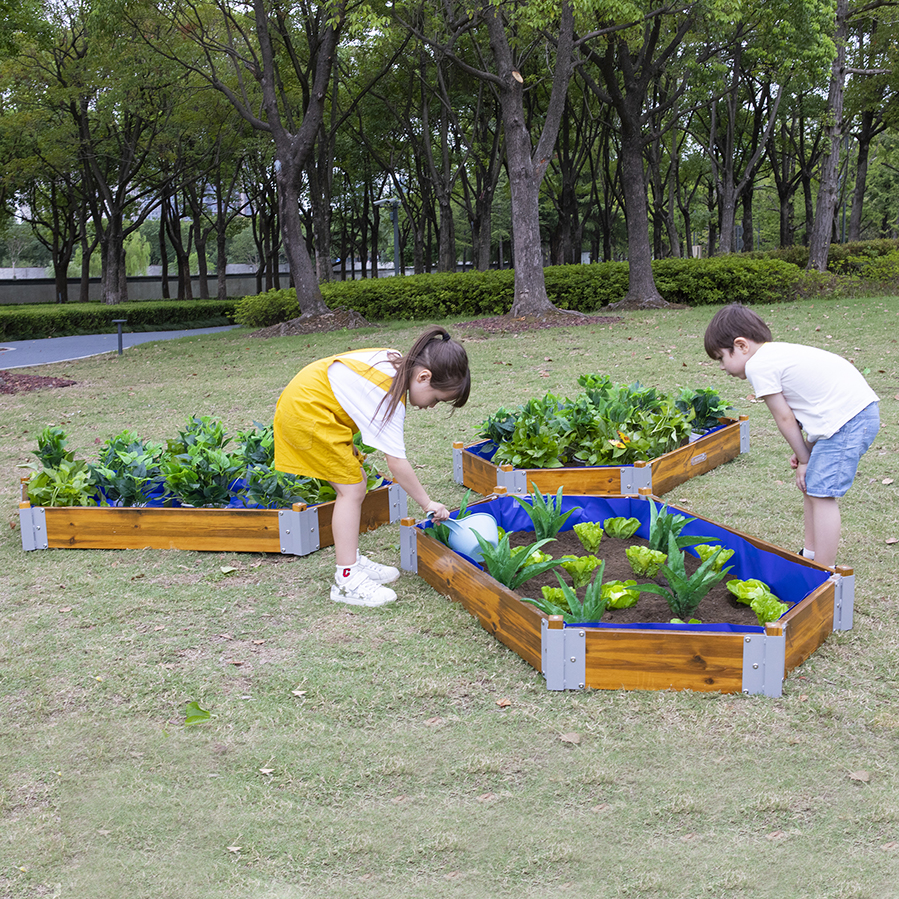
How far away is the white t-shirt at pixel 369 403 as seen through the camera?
377 cm

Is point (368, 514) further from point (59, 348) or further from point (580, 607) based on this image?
point (59, 348)

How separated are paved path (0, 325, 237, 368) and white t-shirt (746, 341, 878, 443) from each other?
15.4m

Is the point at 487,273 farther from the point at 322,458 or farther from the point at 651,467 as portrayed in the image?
the point at 322,458

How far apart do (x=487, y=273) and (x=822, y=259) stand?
8.36 m

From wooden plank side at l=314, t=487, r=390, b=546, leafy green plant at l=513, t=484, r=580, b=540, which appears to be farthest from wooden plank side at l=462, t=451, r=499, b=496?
leafy green plant at l=513, t=484, r=580, b=540

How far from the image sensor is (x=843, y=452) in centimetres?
365

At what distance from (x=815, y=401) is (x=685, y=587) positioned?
1.01 metres

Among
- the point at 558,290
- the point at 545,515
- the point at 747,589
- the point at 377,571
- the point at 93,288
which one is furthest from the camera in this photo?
the point at 93,288

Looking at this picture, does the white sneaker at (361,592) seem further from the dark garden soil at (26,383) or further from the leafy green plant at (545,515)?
the dark garden soil at (26,383)

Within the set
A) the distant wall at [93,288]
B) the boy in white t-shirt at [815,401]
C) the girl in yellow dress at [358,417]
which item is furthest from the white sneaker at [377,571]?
the distant wall at [93,288]

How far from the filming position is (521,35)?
18.2 metres

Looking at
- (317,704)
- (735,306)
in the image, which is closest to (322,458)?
(317,704)

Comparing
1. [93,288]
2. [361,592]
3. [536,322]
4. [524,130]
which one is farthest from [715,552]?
[93,288]

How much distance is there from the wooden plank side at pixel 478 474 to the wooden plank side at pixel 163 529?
4.91 feet
